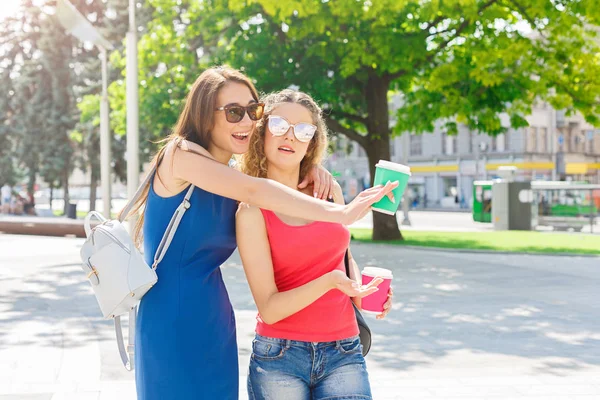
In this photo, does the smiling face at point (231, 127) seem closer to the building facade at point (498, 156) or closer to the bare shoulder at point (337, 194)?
the bare shoulder at point (337, 194)

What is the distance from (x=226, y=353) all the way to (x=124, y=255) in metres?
0.47

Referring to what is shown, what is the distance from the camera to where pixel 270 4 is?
16.8m

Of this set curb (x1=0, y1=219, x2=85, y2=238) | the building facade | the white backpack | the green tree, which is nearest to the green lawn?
the green tree

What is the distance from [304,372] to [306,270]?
0.33 m

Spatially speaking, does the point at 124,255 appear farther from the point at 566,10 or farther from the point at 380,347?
the point at 566,10

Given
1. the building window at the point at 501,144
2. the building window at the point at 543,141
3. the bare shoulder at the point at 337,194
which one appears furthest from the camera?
the building window at the point at 543,141

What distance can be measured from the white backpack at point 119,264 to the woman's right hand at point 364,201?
53 cm

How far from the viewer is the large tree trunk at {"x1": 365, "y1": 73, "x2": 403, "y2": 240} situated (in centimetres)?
2111

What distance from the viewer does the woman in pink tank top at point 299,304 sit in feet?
8.05

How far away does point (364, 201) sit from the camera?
2.43 meters

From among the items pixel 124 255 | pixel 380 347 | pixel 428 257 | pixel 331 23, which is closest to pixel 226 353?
pixel 124 255

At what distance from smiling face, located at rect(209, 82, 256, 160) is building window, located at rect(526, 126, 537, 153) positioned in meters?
52.6

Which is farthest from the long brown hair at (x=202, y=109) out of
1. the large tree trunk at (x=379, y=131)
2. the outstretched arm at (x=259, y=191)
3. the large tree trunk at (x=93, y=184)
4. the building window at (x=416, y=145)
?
the building window at (x=416, y=145)

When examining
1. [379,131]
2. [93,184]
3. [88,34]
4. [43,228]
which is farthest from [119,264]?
[93,184]
